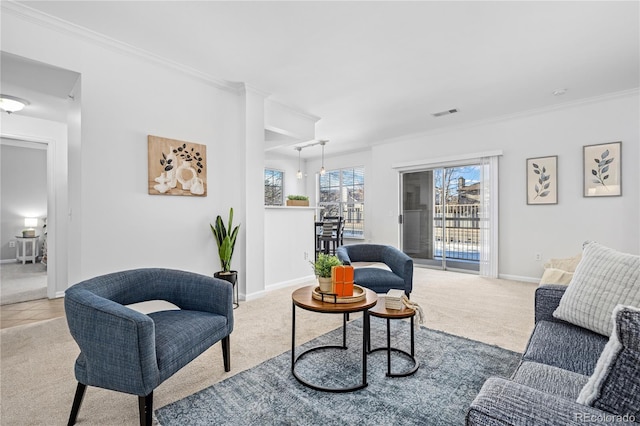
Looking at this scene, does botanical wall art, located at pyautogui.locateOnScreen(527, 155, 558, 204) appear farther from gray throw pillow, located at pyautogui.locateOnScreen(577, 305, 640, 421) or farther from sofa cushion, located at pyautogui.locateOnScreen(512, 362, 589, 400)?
gray throw pillow, located at pyautogui.locateOnScreen(577, 305, 640, 421)

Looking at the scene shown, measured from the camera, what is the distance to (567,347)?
144cm

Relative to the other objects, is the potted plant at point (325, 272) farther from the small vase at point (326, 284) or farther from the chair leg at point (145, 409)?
the chair leg at point (145, 409)

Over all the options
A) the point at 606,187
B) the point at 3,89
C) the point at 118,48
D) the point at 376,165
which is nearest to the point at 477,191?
the point at 606,187

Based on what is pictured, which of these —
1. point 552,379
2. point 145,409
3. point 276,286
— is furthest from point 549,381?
point 276,286

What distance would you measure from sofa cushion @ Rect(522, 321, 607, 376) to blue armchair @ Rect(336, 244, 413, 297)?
4.63ft

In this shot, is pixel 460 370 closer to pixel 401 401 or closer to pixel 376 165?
pixel 401 401

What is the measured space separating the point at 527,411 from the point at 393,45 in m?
2.99

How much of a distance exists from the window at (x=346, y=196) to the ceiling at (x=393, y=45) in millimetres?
3496

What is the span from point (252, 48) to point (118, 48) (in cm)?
122

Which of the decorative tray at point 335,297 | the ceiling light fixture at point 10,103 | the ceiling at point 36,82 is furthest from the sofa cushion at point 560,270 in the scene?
the ceiling light fixture at point 10,103

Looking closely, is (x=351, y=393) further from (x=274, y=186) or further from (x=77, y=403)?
(x=274, y=186)

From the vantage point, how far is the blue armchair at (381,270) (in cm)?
300

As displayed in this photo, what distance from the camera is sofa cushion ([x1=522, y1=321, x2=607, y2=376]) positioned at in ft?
4.31

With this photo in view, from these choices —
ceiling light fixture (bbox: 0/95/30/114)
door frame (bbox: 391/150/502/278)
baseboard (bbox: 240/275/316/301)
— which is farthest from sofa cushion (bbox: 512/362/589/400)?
ceiling light fixture (bbox: 0/95/30/114)
